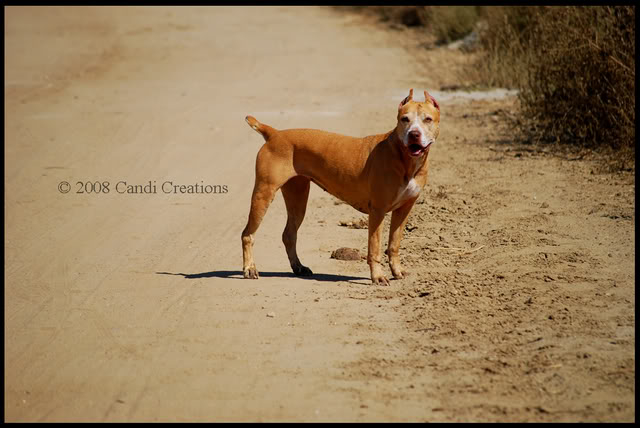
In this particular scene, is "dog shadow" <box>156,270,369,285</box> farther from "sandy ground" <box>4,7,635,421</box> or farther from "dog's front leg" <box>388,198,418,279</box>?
"dog's front leg" <box>388,198,418,279</box>

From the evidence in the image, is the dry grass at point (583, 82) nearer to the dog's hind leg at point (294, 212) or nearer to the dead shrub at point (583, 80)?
the dead shrub at point (583, 80)

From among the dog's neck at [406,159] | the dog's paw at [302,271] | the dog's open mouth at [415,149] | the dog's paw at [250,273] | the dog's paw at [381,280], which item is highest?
the dog's open mouth at [415,149]

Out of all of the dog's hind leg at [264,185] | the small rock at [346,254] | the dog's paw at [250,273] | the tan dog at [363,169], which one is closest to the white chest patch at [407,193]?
the tan dog at [363,169]

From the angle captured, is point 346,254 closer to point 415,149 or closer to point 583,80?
point 415,149

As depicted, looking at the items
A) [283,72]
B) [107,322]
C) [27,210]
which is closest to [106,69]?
[283,72]

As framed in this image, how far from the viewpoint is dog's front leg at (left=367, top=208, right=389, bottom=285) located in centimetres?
764

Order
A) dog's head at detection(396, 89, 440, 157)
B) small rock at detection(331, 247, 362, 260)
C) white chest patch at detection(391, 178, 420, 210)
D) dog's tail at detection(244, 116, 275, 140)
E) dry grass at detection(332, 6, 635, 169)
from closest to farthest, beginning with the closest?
dog's head at detection(396, 89, 440, 157), white chest patch at detection(391, 178, 420, 210), dog's tail at detection(244, 116, 275, 140), small rock at detection(331, 247, 362, 260), dry grass at detection(332, 6, 635, 169)

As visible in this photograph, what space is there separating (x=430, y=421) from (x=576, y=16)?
8.93m

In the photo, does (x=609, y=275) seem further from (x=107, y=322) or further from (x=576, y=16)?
(x=576, y=16)

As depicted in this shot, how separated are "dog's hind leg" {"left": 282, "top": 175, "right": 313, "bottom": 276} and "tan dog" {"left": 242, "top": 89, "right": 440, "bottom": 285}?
137 millimetres

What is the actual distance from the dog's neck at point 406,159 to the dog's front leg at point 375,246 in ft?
1.35

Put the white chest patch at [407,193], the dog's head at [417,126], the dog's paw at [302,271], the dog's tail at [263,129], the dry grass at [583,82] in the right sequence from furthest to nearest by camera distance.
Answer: the dry grass at [583,82] < the dog's paw at [302,271] < the dog's tail at [263,129] < the white chest patch at [407,193] < the dog's head at [417,126]

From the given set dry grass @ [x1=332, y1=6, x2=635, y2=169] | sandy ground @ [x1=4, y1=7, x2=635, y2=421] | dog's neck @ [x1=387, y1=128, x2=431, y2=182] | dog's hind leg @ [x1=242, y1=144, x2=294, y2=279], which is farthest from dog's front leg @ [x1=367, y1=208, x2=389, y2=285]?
dry grass @ [x1=332, y1=6, x2=635, y2=169]

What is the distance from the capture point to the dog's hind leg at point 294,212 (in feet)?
27.4
